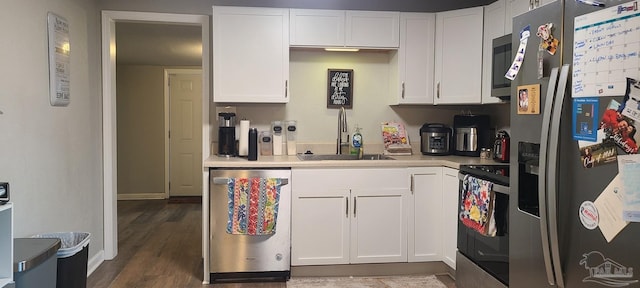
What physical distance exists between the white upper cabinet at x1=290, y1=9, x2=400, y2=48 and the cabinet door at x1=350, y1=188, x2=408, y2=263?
1.16 metres

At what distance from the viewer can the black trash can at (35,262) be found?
1.94 m

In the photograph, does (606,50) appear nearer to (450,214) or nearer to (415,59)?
(450,214)

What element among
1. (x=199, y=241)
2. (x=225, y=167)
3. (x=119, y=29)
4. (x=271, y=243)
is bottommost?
(x=199, y=241)

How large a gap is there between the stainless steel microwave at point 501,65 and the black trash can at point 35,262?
8.58 feet

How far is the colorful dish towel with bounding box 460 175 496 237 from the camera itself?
2467 millimetres

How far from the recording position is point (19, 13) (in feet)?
8.05

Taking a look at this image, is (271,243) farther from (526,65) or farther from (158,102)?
(158,102)

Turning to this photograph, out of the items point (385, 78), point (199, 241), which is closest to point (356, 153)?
point (385, 78)

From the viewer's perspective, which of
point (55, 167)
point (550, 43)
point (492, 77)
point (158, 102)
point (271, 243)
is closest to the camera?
point (550, 43)

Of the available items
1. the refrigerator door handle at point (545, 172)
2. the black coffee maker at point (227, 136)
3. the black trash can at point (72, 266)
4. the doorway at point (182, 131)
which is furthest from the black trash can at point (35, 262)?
the doorway at point (182, 131)

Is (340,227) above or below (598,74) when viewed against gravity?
below

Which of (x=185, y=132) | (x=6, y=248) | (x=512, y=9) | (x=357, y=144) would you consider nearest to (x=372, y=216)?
(x=357, y=144)

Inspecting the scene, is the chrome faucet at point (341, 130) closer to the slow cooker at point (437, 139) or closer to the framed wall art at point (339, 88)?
the framed wall art at point (339, 88)

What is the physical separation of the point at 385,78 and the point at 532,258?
2381 millimetres
